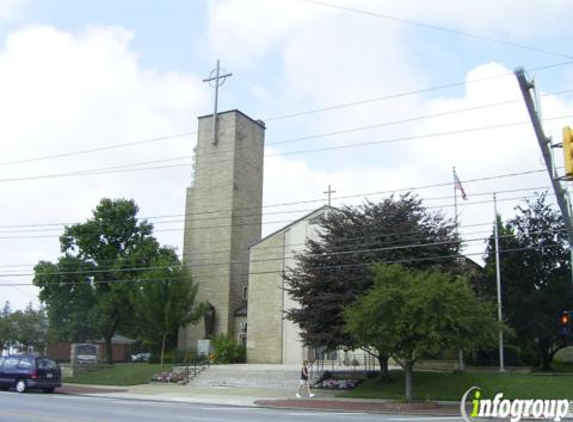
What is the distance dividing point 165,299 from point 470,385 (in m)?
21.9

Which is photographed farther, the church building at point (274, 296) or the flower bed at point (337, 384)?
the church building at point (274, 296)

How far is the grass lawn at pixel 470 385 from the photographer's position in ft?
85.9

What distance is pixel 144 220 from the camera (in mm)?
52750

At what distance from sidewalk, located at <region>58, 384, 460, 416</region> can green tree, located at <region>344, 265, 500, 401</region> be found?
167cm

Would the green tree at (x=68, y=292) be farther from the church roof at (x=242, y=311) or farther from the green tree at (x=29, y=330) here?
the green tree at (x=29, y=330)

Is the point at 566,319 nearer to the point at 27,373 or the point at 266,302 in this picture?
the point at 27,373

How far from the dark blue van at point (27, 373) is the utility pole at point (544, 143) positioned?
24.5 meters

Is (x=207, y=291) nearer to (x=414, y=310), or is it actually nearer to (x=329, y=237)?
(x=329, y=237)

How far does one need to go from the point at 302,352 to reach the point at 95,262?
1783 cm

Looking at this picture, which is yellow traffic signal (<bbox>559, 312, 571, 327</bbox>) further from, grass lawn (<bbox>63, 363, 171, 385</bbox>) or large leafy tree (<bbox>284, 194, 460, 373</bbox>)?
grass lawn (<bbox>63, 363, 171, 385</bbox>)

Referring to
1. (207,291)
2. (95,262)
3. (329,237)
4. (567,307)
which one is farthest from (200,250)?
(567,307)

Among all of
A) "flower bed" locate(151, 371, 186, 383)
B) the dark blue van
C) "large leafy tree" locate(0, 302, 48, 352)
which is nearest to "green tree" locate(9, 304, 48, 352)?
"large leafy tree" locate(0, 302, 48, 352)

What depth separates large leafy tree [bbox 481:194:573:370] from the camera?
38.1 metres

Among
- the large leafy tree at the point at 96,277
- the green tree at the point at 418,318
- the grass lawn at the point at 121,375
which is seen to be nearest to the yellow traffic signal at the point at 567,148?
the green tree at the point at 418,318
